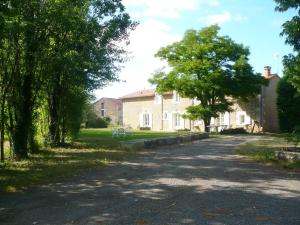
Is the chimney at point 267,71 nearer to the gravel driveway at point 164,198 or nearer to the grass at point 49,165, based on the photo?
the grass at point 49,165

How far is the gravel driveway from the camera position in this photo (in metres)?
7.40

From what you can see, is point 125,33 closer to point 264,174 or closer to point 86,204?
point 264,174

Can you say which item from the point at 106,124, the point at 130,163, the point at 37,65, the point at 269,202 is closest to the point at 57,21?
the point at 37,65

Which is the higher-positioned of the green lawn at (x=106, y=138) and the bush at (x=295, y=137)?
the bush at (x=295, y=137)

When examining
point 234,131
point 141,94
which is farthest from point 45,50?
point 141,94

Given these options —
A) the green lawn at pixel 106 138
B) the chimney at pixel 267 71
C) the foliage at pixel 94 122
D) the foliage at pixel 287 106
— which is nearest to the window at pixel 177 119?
the chimney at pixel 267 71

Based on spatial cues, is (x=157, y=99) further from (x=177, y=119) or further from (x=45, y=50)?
(x=45, y=50)

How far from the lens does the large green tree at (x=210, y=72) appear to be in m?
35.0

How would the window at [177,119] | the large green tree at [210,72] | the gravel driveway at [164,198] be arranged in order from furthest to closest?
the window at [177,119] < the large green tree at [210,72] < the gravel driveway at [164,198]

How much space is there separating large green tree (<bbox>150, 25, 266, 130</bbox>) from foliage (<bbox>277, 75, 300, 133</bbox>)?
1.85 metres

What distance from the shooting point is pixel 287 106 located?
36.4m

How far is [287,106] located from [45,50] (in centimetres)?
2693

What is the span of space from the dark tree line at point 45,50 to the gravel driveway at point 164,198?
14.9 feet

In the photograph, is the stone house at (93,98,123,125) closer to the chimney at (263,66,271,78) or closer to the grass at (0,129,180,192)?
the chimney at (263,66,271,78)
